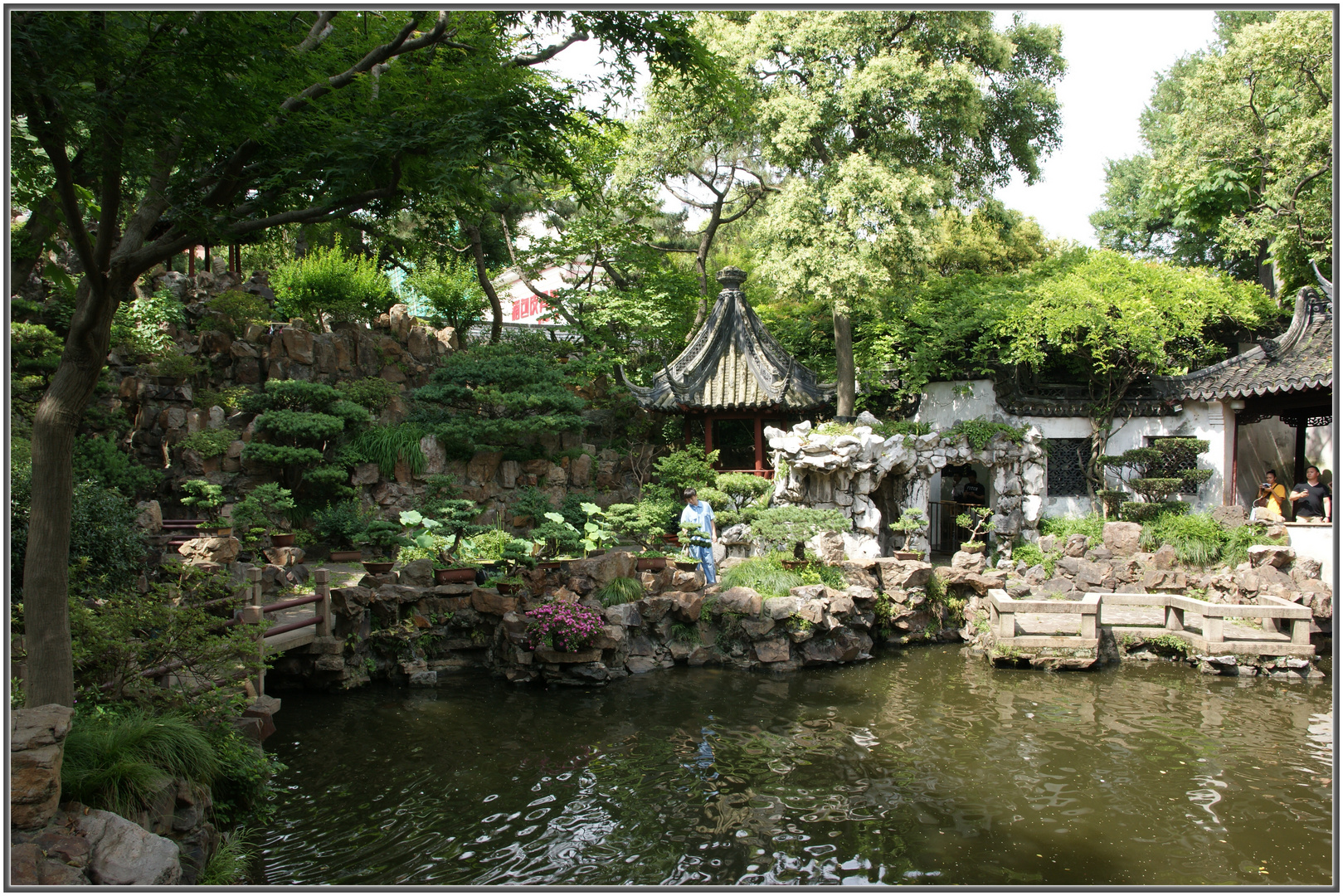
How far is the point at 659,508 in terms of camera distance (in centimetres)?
1197

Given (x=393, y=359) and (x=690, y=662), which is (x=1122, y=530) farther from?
(x=393, y=359)

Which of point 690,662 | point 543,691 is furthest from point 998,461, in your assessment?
point 543,691

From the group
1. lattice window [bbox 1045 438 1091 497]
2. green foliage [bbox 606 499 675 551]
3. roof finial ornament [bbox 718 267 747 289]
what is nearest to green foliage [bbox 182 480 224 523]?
green foliage [bbox 606 499 675 551]

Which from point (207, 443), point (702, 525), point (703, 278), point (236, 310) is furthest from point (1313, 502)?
point (236, 310)

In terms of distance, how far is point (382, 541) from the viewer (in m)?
11.5

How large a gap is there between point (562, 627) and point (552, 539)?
2.33 meters

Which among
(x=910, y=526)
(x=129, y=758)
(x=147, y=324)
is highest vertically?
(x=147, y=324)

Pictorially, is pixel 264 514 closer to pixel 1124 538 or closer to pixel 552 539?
pixel 552 539

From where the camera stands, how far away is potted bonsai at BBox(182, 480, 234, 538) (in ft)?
33.8

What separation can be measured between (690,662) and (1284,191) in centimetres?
1432

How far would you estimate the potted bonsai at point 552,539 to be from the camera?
11.9 metres

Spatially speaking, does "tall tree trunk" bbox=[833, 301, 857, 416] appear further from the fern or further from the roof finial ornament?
the fern

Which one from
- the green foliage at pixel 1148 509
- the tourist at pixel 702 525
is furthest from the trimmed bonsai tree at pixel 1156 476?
the tourist at pixel 702 525

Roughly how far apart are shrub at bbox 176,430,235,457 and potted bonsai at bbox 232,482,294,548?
51.3 inches
